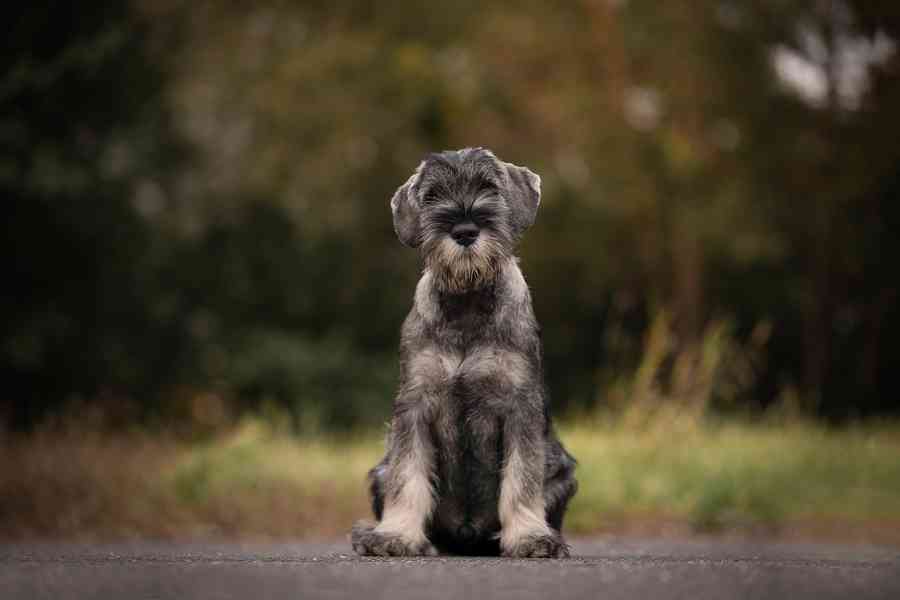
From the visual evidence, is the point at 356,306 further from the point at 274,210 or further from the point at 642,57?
the point at 642,57

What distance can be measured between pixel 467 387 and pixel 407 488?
0.55m

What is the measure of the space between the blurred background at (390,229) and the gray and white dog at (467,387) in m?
6.22

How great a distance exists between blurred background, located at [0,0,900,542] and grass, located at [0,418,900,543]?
9cm

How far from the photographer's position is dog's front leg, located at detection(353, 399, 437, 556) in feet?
19.1

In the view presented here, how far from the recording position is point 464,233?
5.67m

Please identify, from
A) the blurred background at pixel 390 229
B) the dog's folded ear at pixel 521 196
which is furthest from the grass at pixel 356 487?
the dog's folded ear at pixel 521 196

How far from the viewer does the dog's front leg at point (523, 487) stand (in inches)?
227

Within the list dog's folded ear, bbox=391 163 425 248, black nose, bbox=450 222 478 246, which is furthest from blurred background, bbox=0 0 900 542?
black nose, bbox=450 222 478 246

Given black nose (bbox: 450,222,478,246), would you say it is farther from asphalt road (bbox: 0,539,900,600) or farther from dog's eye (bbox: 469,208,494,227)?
asphalt road (bbox: 0,539,900,600)

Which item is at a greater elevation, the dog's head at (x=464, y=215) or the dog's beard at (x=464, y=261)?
the dog's head at (x=464, y=215)

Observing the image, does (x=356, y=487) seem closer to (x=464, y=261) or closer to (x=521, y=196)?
(x=521, y=196)

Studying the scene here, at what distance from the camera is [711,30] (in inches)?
779

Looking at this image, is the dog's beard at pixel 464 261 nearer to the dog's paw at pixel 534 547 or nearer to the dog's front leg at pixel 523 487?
the dog's front leg at pixel 523 487

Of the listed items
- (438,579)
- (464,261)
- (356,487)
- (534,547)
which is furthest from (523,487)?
(356,487)
